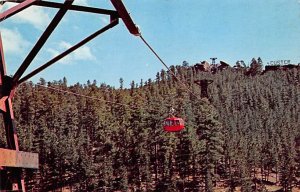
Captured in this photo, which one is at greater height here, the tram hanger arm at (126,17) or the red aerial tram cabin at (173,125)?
the tram hanger arm at (126,17)

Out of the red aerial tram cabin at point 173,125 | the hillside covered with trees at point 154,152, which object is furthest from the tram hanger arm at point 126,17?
the hillside covered with trees at point 154,152

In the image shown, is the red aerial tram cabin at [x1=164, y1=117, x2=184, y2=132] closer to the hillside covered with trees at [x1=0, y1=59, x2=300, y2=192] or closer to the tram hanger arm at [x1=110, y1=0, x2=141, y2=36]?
the tram hanger arm at [x1=110, y1=0, x2=141, y2=36]

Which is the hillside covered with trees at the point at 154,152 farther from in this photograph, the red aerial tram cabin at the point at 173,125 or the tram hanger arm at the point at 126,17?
the tram hanger arm at the point at 126,17

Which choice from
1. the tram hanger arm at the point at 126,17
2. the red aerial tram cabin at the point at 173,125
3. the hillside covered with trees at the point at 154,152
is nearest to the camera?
the tram hanger arm at the point at 126,17

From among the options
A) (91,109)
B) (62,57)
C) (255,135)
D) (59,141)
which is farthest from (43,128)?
(62,57)

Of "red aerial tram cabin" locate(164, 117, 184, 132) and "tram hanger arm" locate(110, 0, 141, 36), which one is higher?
"tram hanger arm" locate(110, 0, 141, 36)

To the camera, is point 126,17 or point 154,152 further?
point 154,152

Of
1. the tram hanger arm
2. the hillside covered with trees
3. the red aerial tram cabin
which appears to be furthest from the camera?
the hillside covered with trees

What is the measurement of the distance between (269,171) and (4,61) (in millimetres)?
121874

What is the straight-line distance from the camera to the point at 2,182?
4707mm

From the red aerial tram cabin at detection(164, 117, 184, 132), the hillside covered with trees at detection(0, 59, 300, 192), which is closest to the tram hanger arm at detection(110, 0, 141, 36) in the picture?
the red aerial tram cabin at detection(164, 117, 184, 132)

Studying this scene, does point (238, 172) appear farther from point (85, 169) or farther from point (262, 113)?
point (262, 113)

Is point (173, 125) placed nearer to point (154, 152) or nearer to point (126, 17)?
point (126, 17)

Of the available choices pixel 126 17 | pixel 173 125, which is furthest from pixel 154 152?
pixel 126 17
